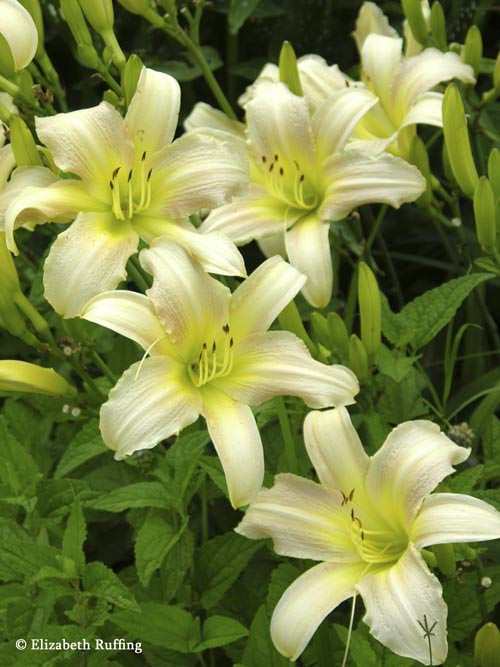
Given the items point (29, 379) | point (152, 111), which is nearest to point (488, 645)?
point (29, 379)

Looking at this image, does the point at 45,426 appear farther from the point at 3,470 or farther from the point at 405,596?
the point at 405,596

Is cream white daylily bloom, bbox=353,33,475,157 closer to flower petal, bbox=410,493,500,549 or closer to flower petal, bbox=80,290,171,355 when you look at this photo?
flower petal, bbox=80,290,171,355

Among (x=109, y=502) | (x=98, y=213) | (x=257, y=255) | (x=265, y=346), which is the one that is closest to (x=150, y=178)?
(x=98, y=213)

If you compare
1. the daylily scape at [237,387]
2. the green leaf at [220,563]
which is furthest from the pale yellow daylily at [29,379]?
the green leaf at [220,563]

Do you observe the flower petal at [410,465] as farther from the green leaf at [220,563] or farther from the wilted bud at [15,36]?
the wilted bud at [15,36]

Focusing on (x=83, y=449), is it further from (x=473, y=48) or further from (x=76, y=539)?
(x=473, y=48)
